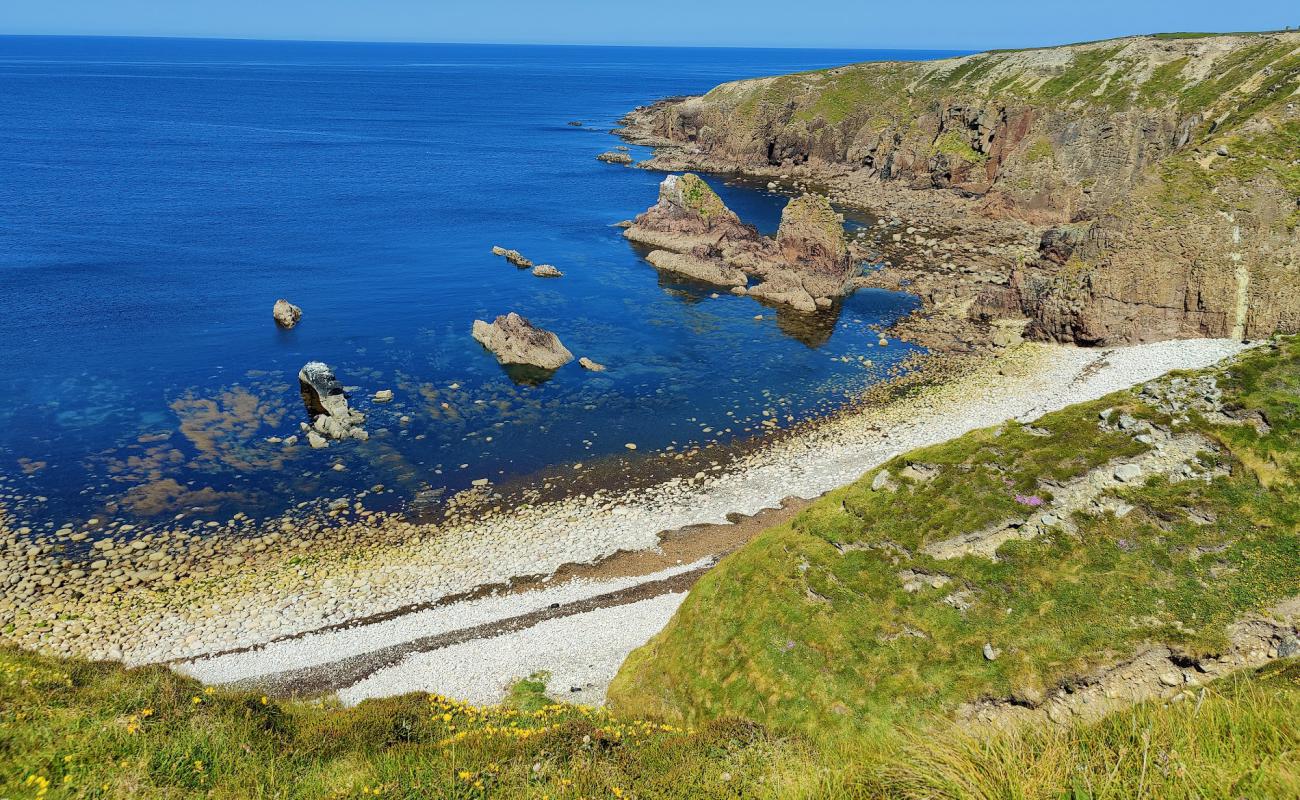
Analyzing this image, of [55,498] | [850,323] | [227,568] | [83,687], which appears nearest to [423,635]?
[227,568]

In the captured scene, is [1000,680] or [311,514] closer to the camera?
[1000,680]

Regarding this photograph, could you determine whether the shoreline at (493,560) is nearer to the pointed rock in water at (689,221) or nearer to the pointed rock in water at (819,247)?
the pointed rock in water at (819,247)

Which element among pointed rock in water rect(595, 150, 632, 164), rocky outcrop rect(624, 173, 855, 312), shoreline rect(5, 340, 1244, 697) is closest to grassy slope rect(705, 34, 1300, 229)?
shoreline rect(5, 340, 1244, 697)

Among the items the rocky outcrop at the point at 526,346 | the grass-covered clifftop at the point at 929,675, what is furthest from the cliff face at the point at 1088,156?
the rocky outcrop at the point at 526,346

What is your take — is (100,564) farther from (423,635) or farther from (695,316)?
(695,316)

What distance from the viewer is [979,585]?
22.6 m

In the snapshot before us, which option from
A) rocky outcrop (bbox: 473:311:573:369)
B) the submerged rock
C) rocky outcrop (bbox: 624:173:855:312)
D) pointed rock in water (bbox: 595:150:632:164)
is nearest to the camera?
rocky outcrop (bbox: 473:311:573:369)

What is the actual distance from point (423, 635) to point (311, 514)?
13.7 meters

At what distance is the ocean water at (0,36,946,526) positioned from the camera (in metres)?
46.4

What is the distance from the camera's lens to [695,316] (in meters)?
74.0

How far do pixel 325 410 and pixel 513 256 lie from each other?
137 feet

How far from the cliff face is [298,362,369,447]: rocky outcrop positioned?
56.9 m

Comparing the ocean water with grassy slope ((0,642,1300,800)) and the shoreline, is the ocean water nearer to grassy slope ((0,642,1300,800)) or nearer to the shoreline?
the shoreline

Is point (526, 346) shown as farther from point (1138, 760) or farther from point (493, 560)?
point (1138, 760)
